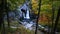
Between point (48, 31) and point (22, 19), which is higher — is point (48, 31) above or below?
below

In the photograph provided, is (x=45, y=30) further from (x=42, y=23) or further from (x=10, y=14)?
(x=10, y=14)

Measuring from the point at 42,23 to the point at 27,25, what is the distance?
0.19m

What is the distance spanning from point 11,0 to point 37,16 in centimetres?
38

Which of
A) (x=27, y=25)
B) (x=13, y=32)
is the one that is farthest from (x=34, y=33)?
(x=13, y=32)

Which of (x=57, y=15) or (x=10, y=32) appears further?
(x=10, y=32)

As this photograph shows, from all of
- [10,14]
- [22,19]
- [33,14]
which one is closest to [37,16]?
[33,14]

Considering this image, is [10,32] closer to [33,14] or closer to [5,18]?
[5,18]

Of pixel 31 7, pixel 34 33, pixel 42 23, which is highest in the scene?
pixel 31 7

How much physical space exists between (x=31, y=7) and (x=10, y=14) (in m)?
0.28

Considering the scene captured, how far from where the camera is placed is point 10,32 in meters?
2.04

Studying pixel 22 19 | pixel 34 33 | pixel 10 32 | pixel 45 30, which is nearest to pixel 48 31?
pixel 45 30

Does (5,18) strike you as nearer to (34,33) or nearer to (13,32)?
(13,32)

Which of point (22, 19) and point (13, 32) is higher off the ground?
point (22, 19)

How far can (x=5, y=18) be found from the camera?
6.57ft
